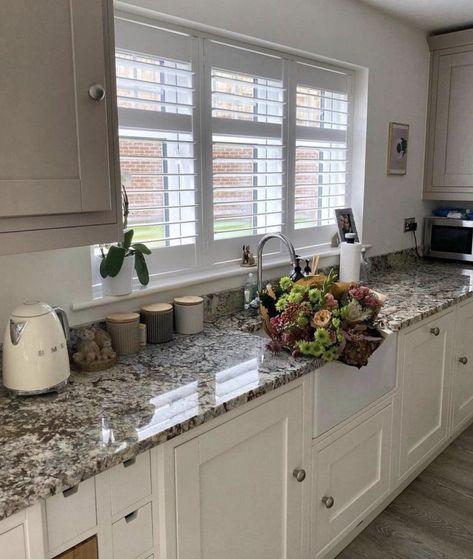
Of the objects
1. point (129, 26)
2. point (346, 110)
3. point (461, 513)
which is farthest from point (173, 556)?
point (346, 110)

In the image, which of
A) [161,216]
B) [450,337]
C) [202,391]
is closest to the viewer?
[202,391]

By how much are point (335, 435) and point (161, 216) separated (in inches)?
41.3

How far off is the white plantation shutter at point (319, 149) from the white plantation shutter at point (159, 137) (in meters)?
0.70

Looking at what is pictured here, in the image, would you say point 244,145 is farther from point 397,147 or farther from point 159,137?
point 397,147

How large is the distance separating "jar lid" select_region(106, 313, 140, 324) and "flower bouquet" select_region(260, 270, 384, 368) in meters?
0.45

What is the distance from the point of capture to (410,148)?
11.3 feet

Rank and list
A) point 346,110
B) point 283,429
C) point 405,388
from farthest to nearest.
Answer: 1. point 346,110
2. point 405,388
3. point 283,429

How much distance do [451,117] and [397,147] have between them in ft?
1.47

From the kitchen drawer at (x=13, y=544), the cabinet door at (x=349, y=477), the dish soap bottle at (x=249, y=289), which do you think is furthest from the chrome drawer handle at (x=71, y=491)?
the dish soap bottle at (x=249, y=289)

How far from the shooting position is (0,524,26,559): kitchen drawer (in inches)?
40.8

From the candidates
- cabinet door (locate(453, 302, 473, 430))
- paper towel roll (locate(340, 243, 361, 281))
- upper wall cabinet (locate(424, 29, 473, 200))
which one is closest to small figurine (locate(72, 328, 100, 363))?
paper towel roll (locate(340, 243, 361, 281))

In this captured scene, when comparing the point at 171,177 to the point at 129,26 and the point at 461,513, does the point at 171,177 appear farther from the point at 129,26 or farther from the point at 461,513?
the point at 461,513

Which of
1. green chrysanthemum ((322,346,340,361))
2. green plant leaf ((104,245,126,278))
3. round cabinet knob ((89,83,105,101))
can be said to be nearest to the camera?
round cabinet knob ((89,83,105,101))

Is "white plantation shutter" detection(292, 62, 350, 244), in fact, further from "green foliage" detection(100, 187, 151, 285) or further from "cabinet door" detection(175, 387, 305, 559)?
"cabinet door" detection(175, 387, 305, 559)
